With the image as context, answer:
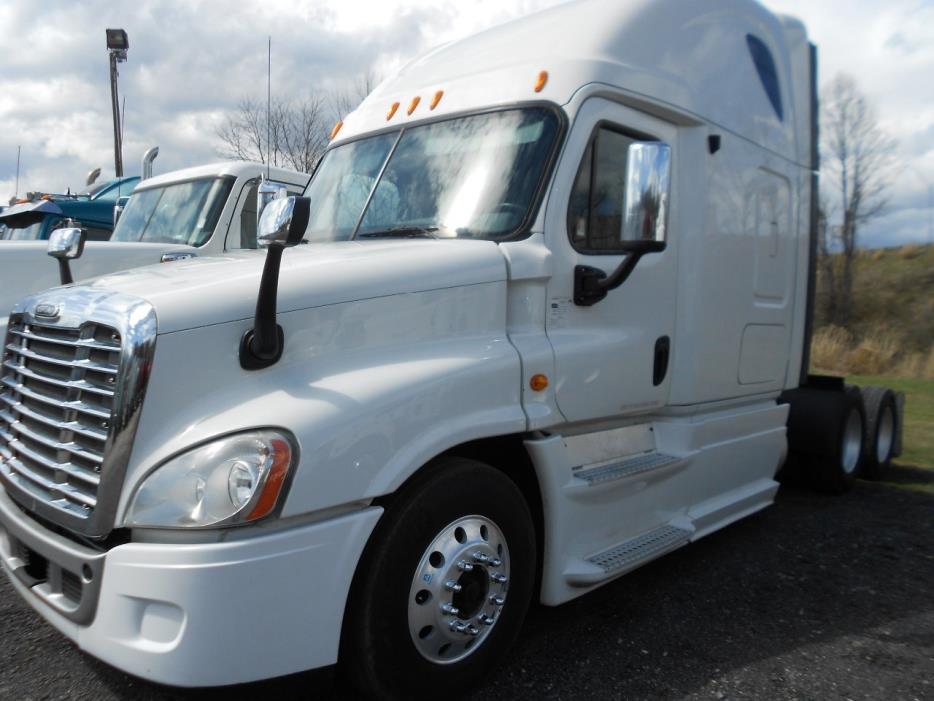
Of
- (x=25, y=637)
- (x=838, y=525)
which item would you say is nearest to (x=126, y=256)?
(x=25, y=637)

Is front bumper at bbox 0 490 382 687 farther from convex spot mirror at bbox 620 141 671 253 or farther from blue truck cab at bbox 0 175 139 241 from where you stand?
blue truck cab at bbox 0 175 139 241

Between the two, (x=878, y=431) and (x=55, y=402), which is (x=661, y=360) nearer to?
(x=55, y=402)

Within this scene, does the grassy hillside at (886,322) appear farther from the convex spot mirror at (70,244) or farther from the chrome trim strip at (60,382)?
the chrome trim strip at (60,382)

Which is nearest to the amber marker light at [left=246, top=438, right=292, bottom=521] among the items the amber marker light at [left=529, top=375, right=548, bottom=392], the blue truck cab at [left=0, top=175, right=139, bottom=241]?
the amber marker light at [left=529, top=375, right=548, bottom=392]

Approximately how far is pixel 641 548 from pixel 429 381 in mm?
1651

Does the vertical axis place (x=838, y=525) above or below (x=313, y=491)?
below

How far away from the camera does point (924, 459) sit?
321 inches

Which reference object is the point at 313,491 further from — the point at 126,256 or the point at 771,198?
the point at 126,256

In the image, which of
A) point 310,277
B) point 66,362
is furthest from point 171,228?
point 310,277

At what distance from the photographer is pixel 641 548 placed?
3.88 metres

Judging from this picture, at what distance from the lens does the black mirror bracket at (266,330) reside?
2.63 meters

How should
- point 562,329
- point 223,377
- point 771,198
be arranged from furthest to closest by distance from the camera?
point 771,198 < point 562,329 < point 223,377

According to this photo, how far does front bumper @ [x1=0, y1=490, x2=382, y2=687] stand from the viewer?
2.34 meters

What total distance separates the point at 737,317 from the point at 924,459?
472cm
